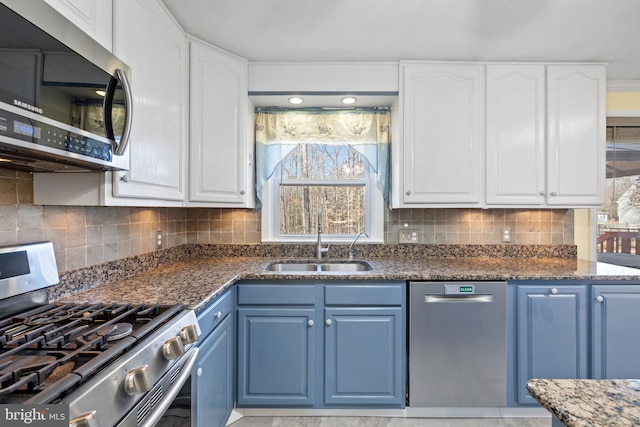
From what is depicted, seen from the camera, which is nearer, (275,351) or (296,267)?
(275,351)

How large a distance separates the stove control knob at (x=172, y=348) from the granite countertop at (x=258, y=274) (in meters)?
0.25

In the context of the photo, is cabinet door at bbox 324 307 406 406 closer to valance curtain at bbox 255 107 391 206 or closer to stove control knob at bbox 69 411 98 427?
valance curtain at bbox 255 107 391 206

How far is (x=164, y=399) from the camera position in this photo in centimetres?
98

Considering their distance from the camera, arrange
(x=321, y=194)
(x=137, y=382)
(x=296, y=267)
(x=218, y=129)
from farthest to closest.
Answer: (x=321, y=194), (x=296, y=267), (x=218, y=129), (x=137, y=382)

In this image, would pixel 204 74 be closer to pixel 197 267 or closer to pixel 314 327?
pixel 197 267

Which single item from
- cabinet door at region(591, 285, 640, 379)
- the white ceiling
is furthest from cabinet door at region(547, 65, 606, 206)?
cabinet door at region(591, 285, 640, 379)

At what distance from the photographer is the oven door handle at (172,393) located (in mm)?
896

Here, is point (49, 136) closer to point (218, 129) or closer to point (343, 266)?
point (218, 129)

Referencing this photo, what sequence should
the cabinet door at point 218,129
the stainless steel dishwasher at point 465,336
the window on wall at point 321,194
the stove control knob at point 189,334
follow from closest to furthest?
the stove control knob at point 189,334 → the stainless steel dishwasher at point 465,336 → the cabinet door at point 218,129 → the window on wall at point 321,194

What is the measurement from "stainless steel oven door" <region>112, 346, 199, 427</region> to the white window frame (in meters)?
1.41

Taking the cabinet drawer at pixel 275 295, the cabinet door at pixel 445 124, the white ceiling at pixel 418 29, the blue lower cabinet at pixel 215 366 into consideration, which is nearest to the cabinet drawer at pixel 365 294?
the cabinet drawer at pixel 275 295

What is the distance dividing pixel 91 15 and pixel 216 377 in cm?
163

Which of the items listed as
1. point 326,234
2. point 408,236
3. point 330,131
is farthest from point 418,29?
point 326,234

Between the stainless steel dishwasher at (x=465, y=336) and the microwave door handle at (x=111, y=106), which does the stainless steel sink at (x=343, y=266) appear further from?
the microwave door handle at (x=111, y=106)
